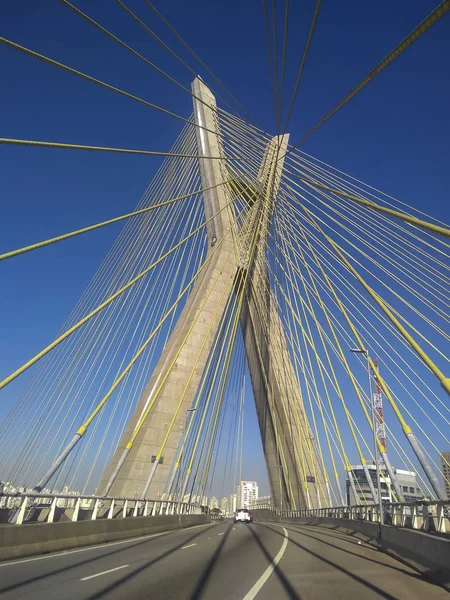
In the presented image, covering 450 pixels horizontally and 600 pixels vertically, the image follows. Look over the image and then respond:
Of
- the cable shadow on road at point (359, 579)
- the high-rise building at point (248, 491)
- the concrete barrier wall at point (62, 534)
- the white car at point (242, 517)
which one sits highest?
the high-rise building at point (248, 491)

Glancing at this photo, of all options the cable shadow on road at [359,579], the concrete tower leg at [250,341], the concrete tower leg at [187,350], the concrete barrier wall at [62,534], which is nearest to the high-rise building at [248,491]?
the concrete tower leg at [250,341]

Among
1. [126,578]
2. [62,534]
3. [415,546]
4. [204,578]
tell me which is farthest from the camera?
[62,534]

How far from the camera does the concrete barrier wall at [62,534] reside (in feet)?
28.2

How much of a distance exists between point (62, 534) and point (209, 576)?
208 inches

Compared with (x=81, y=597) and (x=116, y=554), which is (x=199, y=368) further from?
(x=81, y=597)

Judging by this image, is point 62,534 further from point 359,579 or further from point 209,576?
point 359,579

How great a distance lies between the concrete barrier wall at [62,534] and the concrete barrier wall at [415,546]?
23.9 ft

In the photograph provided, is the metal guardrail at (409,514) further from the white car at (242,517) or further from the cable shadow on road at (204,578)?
the white car at (242,517)

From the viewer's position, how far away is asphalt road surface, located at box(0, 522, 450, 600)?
554 centimetres

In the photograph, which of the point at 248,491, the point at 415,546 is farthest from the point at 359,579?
the point at 248,491

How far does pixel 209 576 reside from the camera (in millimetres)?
6836

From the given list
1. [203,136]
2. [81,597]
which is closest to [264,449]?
[203,136]

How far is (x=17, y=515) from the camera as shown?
31.6 ft

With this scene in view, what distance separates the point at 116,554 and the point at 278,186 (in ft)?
54.7
